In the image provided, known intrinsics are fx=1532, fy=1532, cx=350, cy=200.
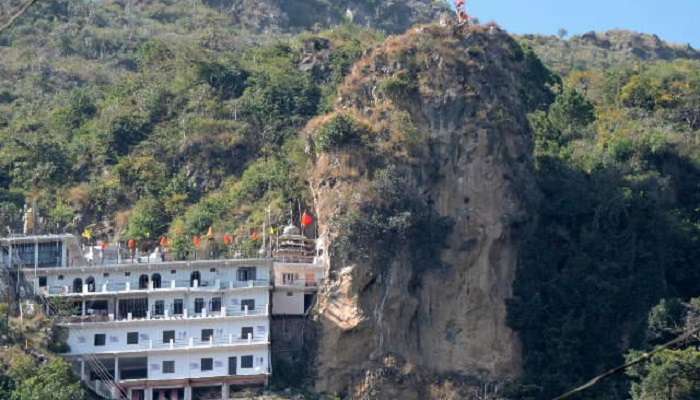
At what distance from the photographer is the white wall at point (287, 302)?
46469 millimetres

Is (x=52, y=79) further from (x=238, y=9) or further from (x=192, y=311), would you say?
(x=192, y=311)

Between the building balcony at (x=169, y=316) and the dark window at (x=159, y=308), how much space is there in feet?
0.22

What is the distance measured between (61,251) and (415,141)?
11542 mm

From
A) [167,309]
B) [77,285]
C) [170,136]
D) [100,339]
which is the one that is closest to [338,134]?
[167,309]

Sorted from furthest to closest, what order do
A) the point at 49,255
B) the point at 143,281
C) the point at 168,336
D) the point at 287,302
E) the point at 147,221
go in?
the point at 147,221 < the point at 49,255 < the point at 143,281 < the point at 287,302 < the point at 168,336

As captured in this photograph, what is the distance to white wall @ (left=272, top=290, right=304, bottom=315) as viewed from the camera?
152 ft

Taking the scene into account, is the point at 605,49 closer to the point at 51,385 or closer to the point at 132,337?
the point at 132,337

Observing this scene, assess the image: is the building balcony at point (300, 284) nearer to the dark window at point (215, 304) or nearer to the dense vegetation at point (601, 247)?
the dark window at point (215, 304)

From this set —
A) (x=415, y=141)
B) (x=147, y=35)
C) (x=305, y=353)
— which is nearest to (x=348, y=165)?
(x=415, y=141)

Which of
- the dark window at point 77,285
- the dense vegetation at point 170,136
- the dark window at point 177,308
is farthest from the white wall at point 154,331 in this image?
the dense vegetation at point 170,136

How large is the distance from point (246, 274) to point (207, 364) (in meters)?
3.16

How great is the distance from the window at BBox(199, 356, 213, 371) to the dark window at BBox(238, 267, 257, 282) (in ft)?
9.22

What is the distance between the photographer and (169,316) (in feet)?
151

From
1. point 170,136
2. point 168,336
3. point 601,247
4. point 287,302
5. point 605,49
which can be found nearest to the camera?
point 168,336
